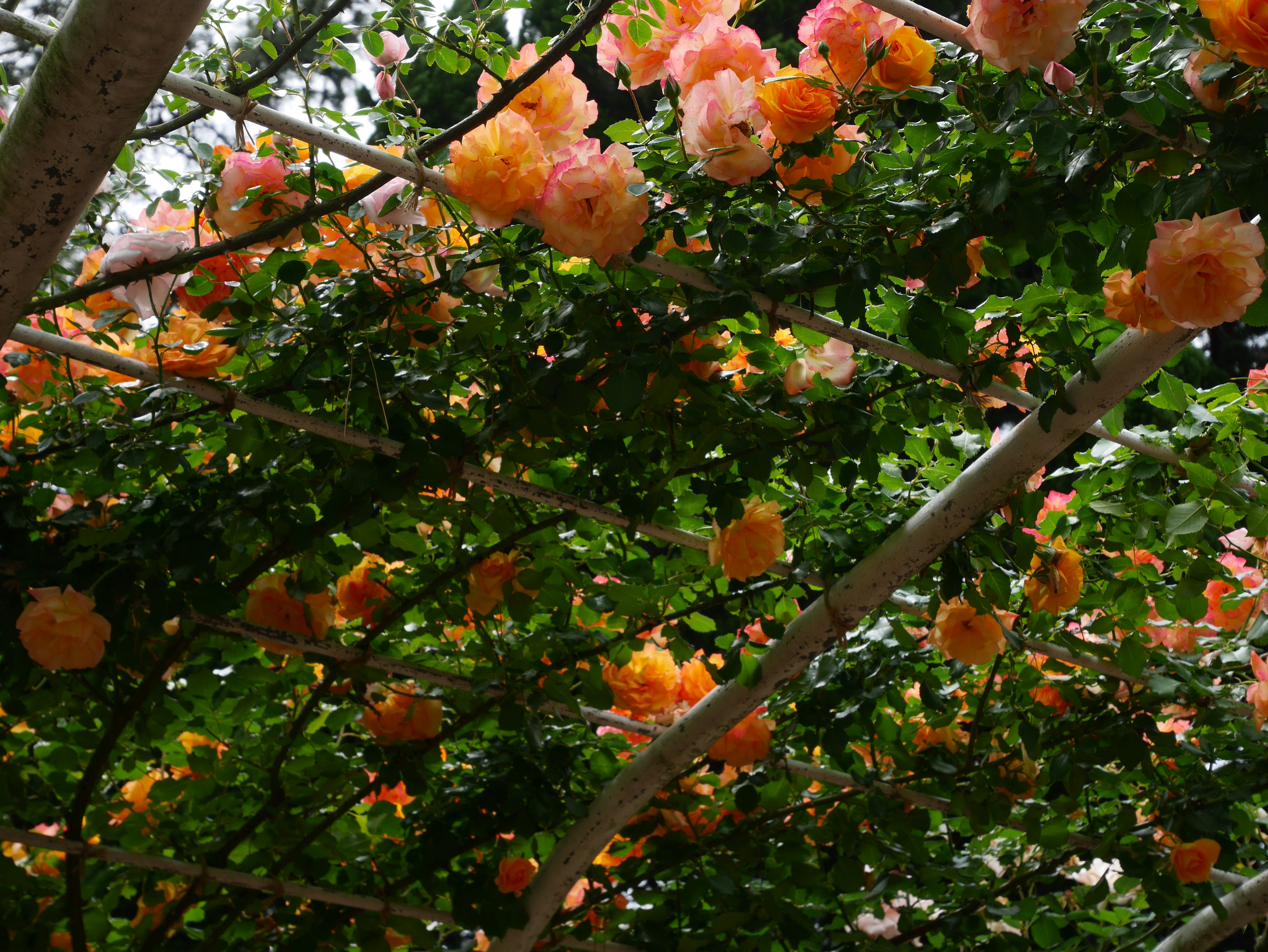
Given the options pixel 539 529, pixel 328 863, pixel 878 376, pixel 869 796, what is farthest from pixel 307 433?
pixel 869 796

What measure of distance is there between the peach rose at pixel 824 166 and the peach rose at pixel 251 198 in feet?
1.96

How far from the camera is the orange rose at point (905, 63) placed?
43.5 inches

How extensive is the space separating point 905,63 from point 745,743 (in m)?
1.23

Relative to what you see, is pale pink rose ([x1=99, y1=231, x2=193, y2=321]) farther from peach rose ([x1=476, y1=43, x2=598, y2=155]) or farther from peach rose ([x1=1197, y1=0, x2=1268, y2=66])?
peach rose ([x1=1197, y1=0, x2=1268, y2=66])

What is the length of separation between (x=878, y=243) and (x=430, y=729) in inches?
47.4

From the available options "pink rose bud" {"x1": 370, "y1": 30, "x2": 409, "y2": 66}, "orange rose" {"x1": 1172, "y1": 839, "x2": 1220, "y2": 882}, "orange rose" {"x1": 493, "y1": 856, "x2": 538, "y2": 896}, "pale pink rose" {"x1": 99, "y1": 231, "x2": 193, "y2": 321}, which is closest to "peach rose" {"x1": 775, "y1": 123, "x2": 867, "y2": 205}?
"pink rose bud" {"x1": 370, "y1": 30, "x2": 409, "y2": 66}

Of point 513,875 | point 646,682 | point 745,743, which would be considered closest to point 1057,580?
point 745,743

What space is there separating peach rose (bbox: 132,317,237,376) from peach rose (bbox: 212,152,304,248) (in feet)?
0.59

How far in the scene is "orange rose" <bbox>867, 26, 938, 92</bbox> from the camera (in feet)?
3.63

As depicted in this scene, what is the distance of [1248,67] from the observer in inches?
40.5

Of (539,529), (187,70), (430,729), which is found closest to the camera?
(187,70)

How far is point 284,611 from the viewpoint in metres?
1.74

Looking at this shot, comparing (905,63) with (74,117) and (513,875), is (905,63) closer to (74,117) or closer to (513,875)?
(74,117)

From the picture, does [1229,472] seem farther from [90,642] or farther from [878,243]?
[90,642]
